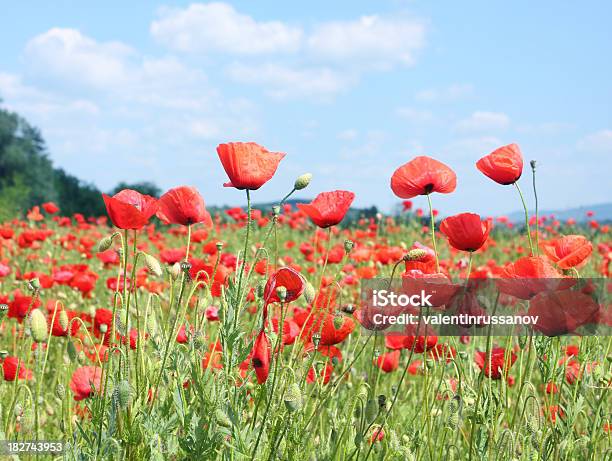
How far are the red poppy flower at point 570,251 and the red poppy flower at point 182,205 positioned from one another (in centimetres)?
100

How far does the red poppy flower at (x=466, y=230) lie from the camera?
1.84 meters

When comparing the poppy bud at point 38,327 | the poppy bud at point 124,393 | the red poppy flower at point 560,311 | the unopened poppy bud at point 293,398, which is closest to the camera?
the unopened poppy bud at point 293,398

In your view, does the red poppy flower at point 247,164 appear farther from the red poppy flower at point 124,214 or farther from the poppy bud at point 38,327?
the poppy bud at point 38,327

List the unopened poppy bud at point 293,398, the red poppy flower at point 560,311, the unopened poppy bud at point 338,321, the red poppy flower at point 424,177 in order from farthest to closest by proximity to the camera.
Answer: the red poppy flower at point 424,177, the unopened poppy bud at point 338,321, the red poppy flower at point 560,311, the unopened poppy bud at point 293,398

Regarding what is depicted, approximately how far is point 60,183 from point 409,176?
4267cm

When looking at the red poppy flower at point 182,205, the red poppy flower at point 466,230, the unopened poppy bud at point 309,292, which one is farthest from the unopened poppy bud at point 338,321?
the red poppy flower at point 182,205

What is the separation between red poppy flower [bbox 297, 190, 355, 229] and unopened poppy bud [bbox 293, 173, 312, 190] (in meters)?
0.18

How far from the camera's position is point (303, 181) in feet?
6.13

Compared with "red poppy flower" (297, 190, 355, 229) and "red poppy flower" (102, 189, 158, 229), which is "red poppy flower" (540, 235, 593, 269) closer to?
"red poppy flower" (297, 190, 355, 229)

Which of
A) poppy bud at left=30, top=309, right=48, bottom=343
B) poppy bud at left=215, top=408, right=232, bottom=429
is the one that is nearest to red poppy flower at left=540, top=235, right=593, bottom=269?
poppy bud at left=215, top=408, right=232, bottom=429

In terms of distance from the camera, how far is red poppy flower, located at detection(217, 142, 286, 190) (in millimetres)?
1724

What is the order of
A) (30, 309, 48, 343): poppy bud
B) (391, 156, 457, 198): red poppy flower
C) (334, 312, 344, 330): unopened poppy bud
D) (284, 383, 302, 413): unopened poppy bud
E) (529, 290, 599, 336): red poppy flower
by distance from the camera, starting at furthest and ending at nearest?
(391, 156, 457, 198): red poppy flower < (334, 312, 344, 330): unopened poppy bud < (30, 309, 48, 343): poppy bud < (529, 290, 599, 336): red poppy flower < (284, 383, 302, 413): unopened poppy bud

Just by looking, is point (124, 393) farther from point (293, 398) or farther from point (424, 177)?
point (424, 177)

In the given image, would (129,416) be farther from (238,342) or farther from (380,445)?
(380,445)
